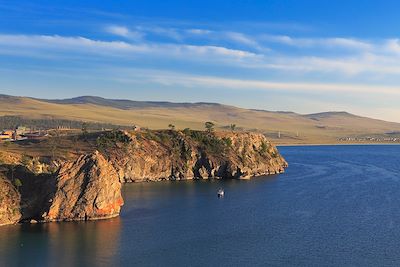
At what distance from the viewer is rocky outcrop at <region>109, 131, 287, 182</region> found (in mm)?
167375

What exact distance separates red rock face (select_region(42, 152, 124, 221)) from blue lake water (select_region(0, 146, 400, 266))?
306 cm

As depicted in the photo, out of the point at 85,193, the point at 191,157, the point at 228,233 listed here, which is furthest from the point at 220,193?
the point at 191,157

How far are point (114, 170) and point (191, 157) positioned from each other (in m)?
71.7

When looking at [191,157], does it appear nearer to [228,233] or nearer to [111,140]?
[111,140]

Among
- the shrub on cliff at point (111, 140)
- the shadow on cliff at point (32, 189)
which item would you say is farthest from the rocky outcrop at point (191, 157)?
the shadow on cliff at point (32, 189)

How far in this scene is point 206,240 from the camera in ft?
285

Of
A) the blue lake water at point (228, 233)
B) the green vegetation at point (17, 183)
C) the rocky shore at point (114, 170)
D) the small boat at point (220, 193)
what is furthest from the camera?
the small boat at point (220, 193)

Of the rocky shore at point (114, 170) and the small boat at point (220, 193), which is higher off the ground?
the rocky shore at point (114, 170)

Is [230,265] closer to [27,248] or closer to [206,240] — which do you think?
[206,240]

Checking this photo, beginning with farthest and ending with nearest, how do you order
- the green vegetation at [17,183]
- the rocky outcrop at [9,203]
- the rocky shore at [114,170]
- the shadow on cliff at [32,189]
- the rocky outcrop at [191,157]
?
the rocky outcrop at [191,157] → the green vegetation at [17,183] → the rocky shore at [114,170] → the shadow on cliff at [32,189] → the rocky outcrop at [9,203]

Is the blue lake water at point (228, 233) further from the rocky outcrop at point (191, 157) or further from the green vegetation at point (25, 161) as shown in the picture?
the green vegetation at point (25, 161)

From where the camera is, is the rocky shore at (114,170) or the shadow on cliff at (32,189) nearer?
the shadow on cliff at (32,189)

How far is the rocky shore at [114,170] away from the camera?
98812 millimetres

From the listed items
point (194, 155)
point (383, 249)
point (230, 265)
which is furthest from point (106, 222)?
point (194, 155)
